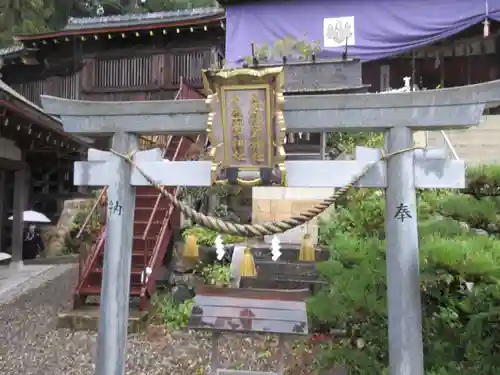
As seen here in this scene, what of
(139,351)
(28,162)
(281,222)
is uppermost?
(28,162)

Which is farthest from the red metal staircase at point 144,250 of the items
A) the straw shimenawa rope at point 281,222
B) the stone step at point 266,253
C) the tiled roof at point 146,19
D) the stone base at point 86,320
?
the tiled roof at point 146,19

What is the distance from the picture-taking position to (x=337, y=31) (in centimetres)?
1240

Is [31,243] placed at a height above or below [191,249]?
below

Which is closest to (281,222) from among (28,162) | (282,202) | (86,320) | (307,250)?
(307,250)

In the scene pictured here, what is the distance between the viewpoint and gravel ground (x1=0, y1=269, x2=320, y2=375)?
5996 mm

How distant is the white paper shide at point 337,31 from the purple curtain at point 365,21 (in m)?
0.11

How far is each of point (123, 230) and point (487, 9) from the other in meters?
10.9

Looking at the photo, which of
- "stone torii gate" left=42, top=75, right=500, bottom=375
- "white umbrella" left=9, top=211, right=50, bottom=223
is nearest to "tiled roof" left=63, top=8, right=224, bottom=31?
"white umbrella" left=9, top=211, right=50, bottom=223

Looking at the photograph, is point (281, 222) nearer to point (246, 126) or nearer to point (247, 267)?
point (246, 126)

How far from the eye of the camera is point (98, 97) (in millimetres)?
14930

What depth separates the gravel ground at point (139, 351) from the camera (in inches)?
236

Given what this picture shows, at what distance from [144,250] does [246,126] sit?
16.7ft

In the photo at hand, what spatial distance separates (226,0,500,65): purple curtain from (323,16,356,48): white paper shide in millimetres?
107

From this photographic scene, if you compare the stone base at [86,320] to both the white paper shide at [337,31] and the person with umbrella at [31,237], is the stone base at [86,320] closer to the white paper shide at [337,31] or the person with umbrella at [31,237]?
the person with umbrella at [31,237]
